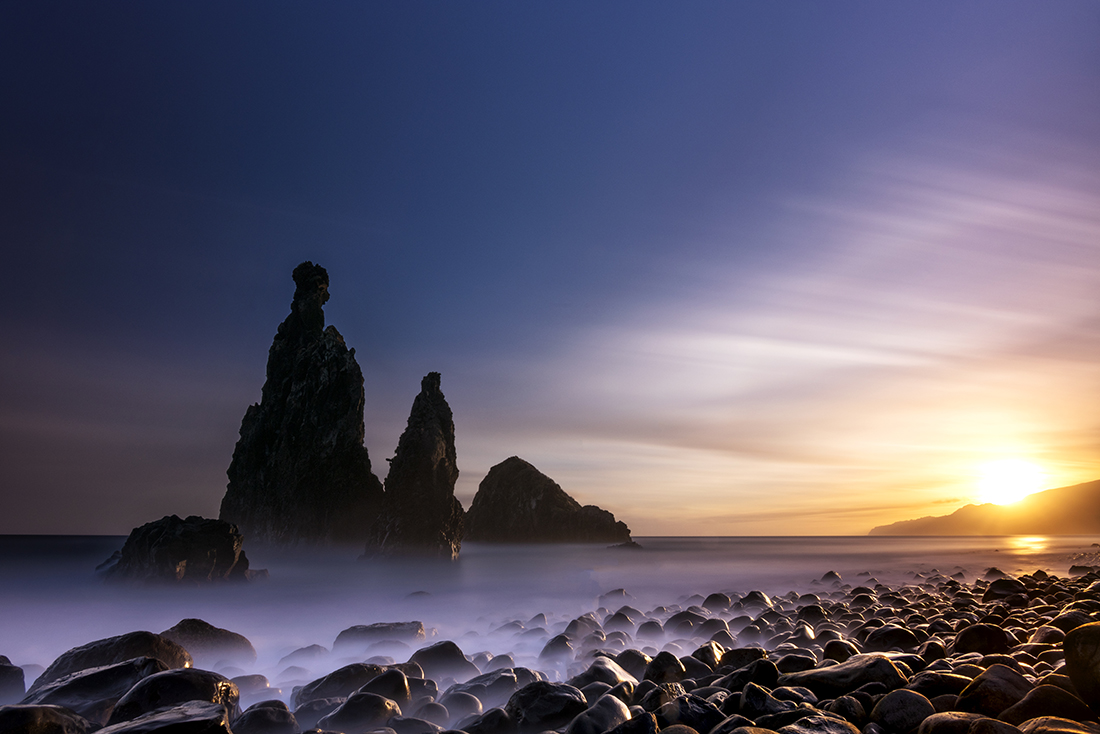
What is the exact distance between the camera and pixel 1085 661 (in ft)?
10.8

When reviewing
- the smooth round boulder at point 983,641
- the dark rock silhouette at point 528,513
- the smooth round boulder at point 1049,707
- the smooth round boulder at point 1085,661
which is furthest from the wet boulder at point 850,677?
the dark rock silhouette at point 528,513

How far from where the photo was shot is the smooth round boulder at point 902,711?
134 inches

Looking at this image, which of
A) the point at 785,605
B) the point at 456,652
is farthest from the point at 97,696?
the point at 785,605

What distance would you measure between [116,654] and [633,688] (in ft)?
19.7

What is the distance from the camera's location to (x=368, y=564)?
3081 centimetres

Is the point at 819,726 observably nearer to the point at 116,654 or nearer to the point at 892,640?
the point at 892,640

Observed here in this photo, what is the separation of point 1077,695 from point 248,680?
7.90 metres

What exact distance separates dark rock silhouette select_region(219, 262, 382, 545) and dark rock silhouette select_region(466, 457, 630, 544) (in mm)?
36479

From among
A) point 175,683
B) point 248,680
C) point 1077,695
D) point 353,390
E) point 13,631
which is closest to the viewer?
point 1077,695

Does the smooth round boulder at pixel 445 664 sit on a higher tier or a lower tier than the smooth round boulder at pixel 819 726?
lower

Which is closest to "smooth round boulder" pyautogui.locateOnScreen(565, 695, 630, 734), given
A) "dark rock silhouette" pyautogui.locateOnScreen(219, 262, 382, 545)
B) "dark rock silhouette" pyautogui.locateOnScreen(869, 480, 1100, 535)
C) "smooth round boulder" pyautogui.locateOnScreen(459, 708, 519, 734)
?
"smooth round boulder" pyautogui.locateOnScreen(459, 708, 519, 734)

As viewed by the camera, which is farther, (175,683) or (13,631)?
(13,631)

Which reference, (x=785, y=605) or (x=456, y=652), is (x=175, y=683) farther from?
(x=785, y=605)

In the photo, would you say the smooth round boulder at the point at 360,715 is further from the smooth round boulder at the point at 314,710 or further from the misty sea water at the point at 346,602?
the misty sea water at the point at 346,602
